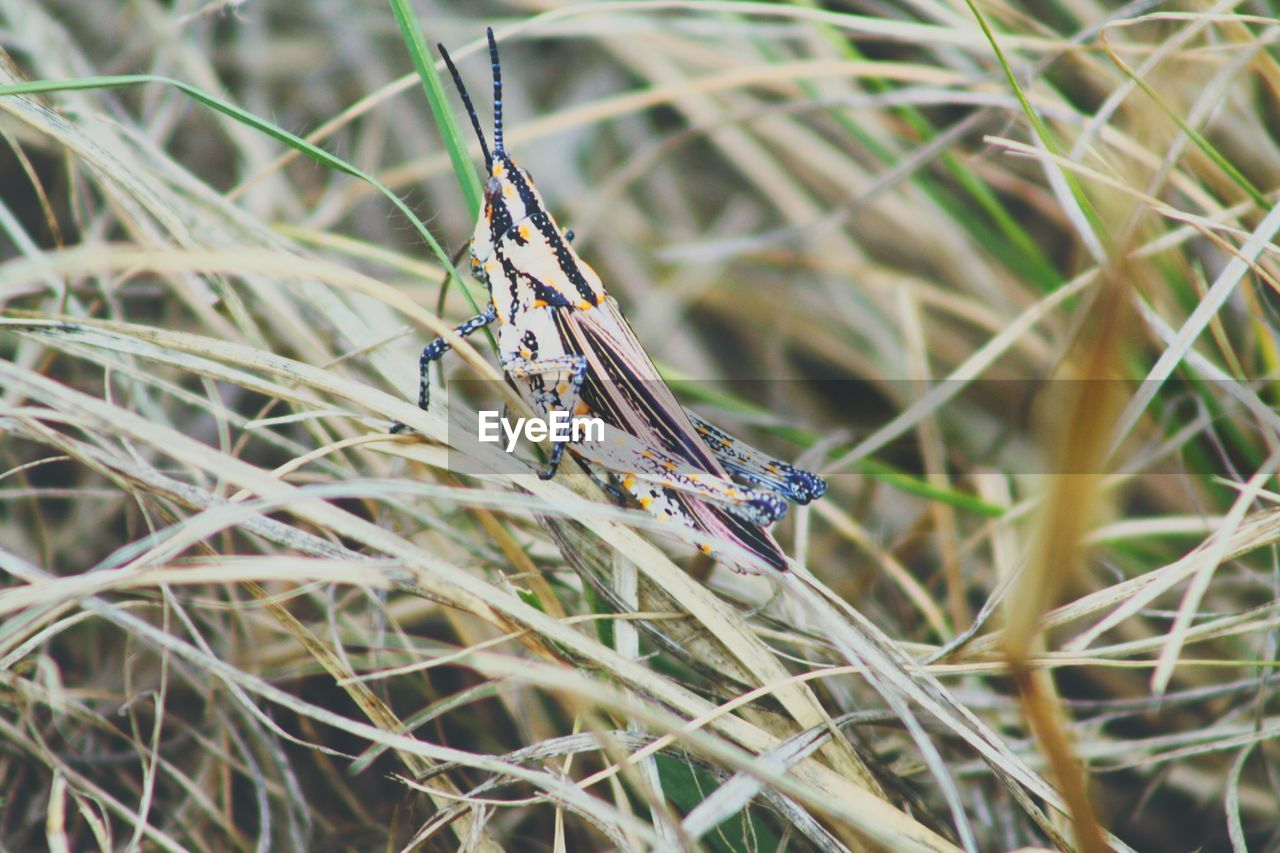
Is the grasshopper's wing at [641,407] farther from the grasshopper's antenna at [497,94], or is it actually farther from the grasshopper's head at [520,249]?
the grasshopper's antenna at [497,94]

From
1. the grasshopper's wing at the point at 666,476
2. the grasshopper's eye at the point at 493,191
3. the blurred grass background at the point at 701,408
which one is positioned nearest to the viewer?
the blurred grass background at the point at 701,408

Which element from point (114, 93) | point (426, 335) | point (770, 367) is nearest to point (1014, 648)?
point (426, 335)

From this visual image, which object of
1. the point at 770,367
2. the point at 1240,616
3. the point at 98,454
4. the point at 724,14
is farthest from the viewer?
the point at 770,367

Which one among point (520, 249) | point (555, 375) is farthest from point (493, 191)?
point (555, 375)

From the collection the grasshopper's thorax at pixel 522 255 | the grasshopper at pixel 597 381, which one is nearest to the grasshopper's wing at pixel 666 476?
the grasshopper at pixel 597 381

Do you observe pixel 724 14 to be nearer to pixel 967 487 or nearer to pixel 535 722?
pixel 967 487

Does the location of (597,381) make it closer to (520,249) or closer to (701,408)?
(520,249)
